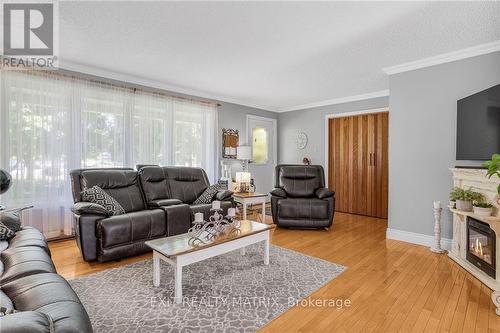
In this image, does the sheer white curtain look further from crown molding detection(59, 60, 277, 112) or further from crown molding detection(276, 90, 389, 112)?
crown molding detection(276, 90, 389, 112)

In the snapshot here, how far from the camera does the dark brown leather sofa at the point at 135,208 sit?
2.68m

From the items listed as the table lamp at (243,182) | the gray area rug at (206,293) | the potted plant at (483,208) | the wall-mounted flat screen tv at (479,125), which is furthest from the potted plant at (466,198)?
the table lamp at (243,182)

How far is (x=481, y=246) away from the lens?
2434 millimetres

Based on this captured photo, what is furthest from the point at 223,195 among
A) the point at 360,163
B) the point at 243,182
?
the point at 360,163

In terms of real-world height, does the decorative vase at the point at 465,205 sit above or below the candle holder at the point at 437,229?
above

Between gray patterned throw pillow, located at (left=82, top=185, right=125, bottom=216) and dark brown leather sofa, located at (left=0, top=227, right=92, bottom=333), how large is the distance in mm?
1093

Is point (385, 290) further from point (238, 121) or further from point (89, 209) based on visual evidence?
point (238, 121)

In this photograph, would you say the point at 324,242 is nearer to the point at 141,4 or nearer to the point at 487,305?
the point at 487,305

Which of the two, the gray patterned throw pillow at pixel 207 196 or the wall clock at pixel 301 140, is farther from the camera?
the wall clock at pixel 301 140

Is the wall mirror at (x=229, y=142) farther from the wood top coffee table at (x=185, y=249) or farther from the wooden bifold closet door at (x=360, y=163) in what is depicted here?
the wood top coffee table at (x=185, y=249)

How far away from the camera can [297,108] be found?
6.11m

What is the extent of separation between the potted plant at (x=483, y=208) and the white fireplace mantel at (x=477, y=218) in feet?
0.13

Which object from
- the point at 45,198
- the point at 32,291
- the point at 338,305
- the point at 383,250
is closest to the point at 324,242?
the point at 383,250

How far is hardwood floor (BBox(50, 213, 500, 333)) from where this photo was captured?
1.77m
